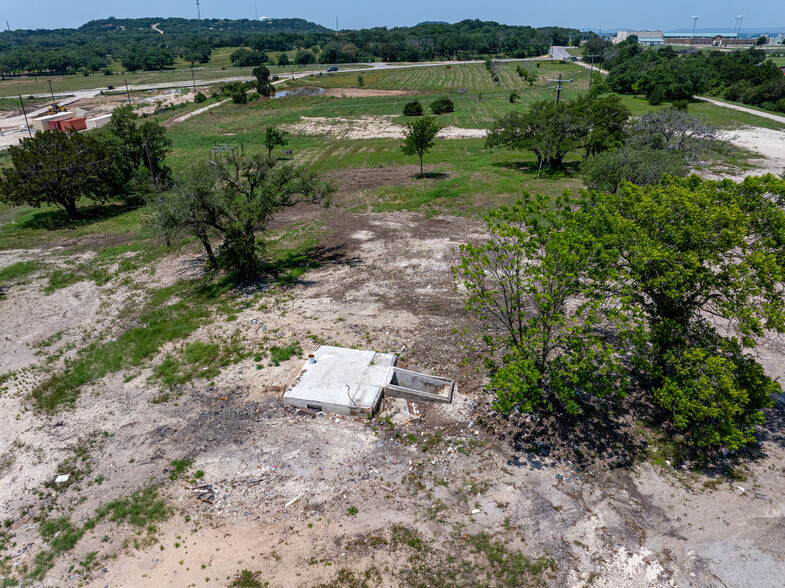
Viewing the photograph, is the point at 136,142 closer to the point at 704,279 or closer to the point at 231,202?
the point at 231,202

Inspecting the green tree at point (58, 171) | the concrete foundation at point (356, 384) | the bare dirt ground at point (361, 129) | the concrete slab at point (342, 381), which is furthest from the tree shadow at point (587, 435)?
the bare dirt ground at point (361, 129)

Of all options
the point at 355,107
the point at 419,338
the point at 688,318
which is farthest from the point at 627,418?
the point at 355,107

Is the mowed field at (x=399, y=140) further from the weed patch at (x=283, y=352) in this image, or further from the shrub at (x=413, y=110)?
the weed patch at (x=283, y=352)

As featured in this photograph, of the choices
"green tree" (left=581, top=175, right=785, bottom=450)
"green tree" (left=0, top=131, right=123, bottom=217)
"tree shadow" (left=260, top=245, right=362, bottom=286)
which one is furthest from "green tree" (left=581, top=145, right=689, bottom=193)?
"green tree" (left=0, top=131, right=123, bottom=217)

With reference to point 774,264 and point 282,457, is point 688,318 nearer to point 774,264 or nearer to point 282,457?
point 774,264

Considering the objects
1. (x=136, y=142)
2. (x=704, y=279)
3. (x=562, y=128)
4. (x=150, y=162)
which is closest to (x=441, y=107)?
(x=562, y=128)

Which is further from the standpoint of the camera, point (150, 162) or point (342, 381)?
point (150, 162)
